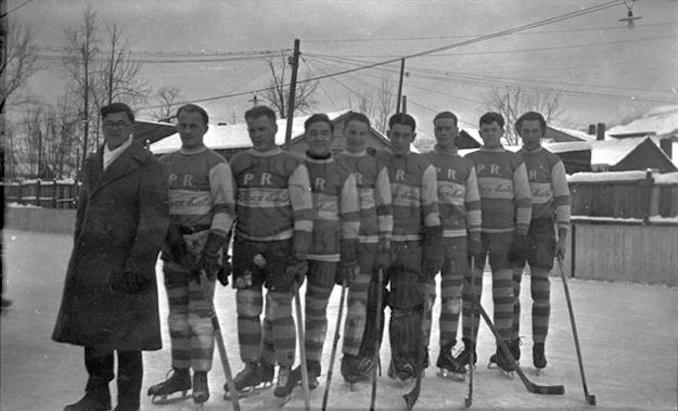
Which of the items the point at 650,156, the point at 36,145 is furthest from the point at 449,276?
the point at 650,156

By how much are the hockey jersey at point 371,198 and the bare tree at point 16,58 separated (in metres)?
1.99

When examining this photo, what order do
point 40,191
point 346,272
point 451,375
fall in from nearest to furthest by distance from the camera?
1. point 346,272
2. point 451,375
3. point 40,191

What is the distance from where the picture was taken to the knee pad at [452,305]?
4777mm

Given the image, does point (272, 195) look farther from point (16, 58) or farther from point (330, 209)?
point (16, 58)

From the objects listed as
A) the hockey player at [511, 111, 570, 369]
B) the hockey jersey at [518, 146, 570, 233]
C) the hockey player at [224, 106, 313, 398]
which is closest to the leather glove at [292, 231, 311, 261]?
the hockey player at [224, 106, 313, 398]

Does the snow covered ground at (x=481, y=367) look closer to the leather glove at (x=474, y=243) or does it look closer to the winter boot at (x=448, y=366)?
the winter boot at (x=448, y=366)

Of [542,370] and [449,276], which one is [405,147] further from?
[542,370]

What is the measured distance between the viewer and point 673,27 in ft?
16.2

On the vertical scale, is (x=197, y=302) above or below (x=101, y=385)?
above

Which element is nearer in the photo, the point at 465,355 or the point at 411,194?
the point at 411,194

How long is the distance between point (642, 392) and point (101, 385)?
316 centimetres

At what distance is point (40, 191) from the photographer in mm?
5469

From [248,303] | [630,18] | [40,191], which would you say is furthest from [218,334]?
[630,18]

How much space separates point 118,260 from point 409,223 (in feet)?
5.91
